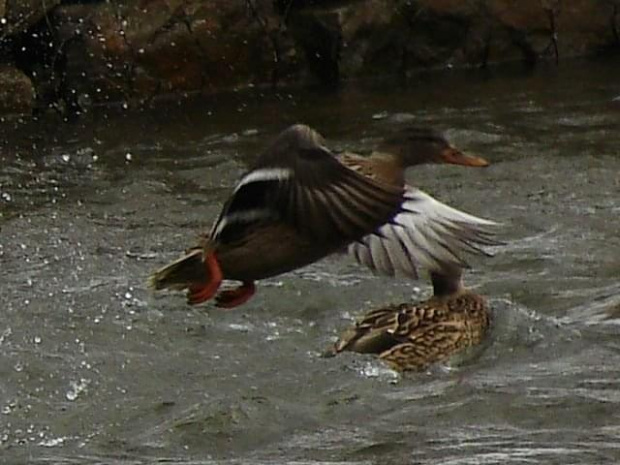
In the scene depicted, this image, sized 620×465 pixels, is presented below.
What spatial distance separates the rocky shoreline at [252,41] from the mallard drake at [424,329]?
17.9 feet

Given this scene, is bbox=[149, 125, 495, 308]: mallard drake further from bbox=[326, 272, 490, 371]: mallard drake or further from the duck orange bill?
bbox=[326, 272, 490, 371]: mallard drake

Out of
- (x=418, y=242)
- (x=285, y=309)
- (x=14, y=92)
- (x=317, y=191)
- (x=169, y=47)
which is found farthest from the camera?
(x=169, y=47)

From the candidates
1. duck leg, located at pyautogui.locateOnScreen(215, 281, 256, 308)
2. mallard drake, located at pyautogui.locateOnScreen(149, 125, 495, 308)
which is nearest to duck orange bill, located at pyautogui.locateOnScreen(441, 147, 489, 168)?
mallard drake, located at pyautogui.locateOnScreen(149, 125, 495, 308)

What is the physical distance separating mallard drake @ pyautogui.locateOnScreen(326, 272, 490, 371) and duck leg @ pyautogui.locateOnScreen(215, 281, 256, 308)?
2.53 feet

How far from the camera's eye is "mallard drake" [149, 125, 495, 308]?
197 inches

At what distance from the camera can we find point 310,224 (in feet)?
16.8

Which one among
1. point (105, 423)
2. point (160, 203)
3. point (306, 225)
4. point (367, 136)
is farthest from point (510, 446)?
point (367, 136)

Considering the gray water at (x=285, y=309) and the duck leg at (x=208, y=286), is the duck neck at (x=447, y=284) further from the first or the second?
the duck leg at (x=208, y=286)

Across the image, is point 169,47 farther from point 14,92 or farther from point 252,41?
point 14,92

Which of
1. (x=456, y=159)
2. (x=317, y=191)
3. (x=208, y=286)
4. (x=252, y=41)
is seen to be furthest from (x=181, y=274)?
(x=252, y=41)

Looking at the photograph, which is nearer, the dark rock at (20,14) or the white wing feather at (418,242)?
the white wing feather at (418,242)

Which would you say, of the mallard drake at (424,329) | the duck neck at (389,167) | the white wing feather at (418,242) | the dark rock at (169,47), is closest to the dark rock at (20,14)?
the dark rock at (169,47)

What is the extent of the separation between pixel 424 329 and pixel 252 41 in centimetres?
602

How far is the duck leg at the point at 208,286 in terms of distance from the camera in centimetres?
537
